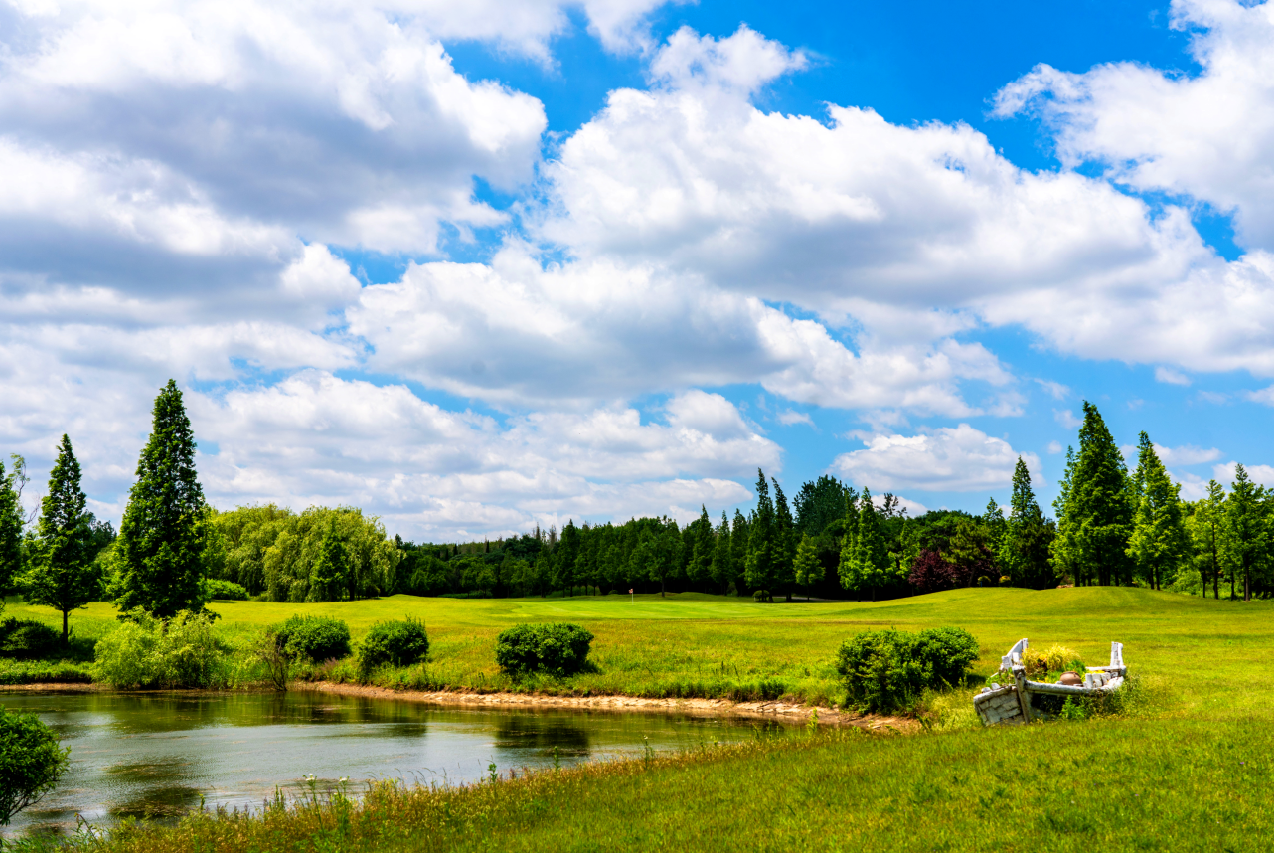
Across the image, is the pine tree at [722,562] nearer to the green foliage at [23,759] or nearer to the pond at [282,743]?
the pond at [282,743]

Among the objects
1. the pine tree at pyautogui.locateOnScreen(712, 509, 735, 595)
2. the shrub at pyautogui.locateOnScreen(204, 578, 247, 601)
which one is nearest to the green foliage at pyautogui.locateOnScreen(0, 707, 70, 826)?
the shrub at pyautogui.locateOnScreen(204, 578, 247, 601)

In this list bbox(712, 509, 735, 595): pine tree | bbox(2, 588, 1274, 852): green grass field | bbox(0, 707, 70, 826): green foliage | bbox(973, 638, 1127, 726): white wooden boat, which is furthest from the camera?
bbox(712, 509, 735, 595): pine tree

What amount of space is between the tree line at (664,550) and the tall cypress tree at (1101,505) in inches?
6.0

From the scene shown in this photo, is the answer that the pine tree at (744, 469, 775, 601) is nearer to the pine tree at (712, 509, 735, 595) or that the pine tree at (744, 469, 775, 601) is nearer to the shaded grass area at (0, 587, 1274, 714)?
the pine tree at (712, 509, 735, 595)

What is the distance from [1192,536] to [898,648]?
60132mm

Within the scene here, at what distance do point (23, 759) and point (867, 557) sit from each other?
92.5 meters

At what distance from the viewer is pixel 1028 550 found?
92875mm

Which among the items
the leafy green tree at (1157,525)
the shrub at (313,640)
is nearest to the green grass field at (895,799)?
the shrub at (313,640)

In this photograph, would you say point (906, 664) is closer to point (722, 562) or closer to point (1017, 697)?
point (1017, 697)

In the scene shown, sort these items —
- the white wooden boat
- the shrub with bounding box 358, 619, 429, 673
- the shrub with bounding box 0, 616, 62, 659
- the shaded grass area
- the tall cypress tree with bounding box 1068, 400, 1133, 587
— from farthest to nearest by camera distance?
the tall cypress tree with bounding box 1068, 400, 1133, 587
the shrub with bounding box 0, 616, 62, 659
the shrub with bounding box 358, 619, 429, 673
the shaded grass area
the white wooden boat

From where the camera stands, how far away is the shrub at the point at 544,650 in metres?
38.9

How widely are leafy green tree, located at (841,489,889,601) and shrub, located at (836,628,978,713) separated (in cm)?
7151

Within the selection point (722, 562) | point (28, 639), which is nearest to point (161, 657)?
point (28, 639)

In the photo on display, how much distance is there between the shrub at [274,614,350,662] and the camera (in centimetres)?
4659
